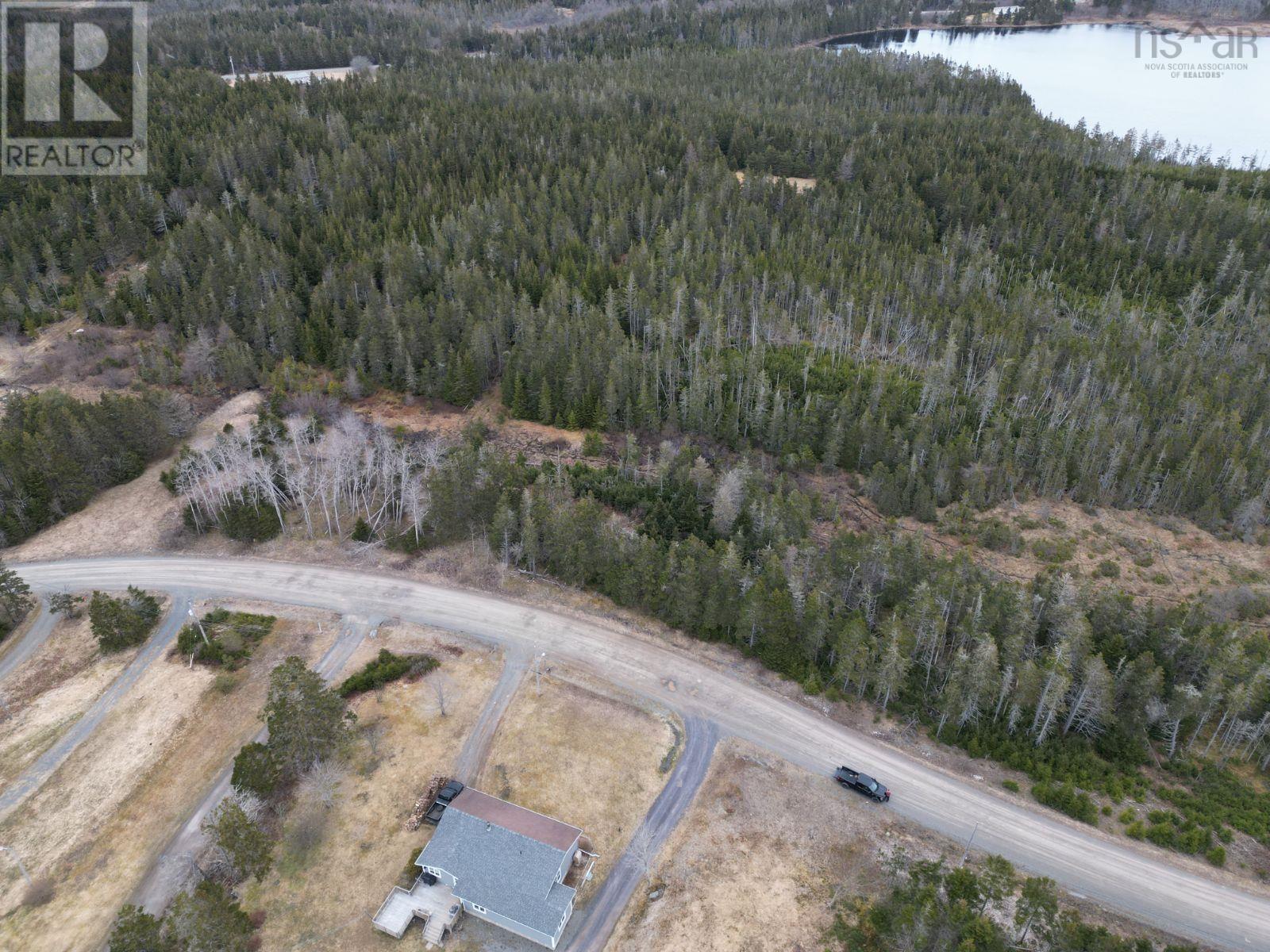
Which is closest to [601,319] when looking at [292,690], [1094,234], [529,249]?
[529,249]

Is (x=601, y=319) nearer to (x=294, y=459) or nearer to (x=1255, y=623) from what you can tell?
(x=294, y=459)

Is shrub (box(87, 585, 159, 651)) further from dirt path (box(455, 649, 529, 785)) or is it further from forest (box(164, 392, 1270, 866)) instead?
dirt path (box(455, 649, 529, 785))

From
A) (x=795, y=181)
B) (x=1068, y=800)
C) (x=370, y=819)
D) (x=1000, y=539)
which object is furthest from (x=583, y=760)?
(x=795, y=181)

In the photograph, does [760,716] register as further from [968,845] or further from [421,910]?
[421,910]

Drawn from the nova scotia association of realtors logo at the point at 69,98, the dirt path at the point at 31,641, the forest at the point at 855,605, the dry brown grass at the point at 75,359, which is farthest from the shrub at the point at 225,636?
the nova scotia association of realtors logo at the point at 69,98

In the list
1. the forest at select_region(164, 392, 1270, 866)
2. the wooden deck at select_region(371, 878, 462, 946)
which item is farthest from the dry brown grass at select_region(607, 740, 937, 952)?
the forest at select_region(164, 392, 1270, 866)
